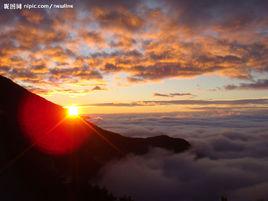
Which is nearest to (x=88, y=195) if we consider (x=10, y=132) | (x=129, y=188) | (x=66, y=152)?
(x=10, y=132)

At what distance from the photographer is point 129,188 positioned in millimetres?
181125

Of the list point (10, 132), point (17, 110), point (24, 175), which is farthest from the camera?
point (17, 110)

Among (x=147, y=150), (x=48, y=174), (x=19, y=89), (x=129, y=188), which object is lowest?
(x=129, y=188)

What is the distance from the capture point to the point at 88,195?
47.3 metres

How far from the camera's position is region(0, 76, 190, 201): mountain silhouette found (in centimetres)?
4056

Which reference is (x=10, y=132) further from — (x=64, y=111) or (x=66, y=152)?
(x=64, y=111)

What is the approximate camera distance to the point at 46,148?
Result: 70188mm

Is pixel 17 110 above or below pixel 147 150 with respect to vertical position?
above

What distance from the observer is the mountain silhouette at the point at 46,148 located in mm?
40562

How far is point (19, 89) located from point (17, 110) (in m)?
27.6

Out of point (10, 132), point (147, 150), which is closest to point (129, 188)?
point (147, 150)

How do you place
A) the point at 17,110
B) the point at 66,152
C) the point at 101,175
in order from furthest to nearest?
1. the point at 101,175
2. the point at 17,110
3. the point at 66,152

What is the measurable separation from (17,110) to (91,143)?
32.6 meters

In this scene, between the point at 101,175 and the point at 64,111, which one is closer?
the point at 101,175
